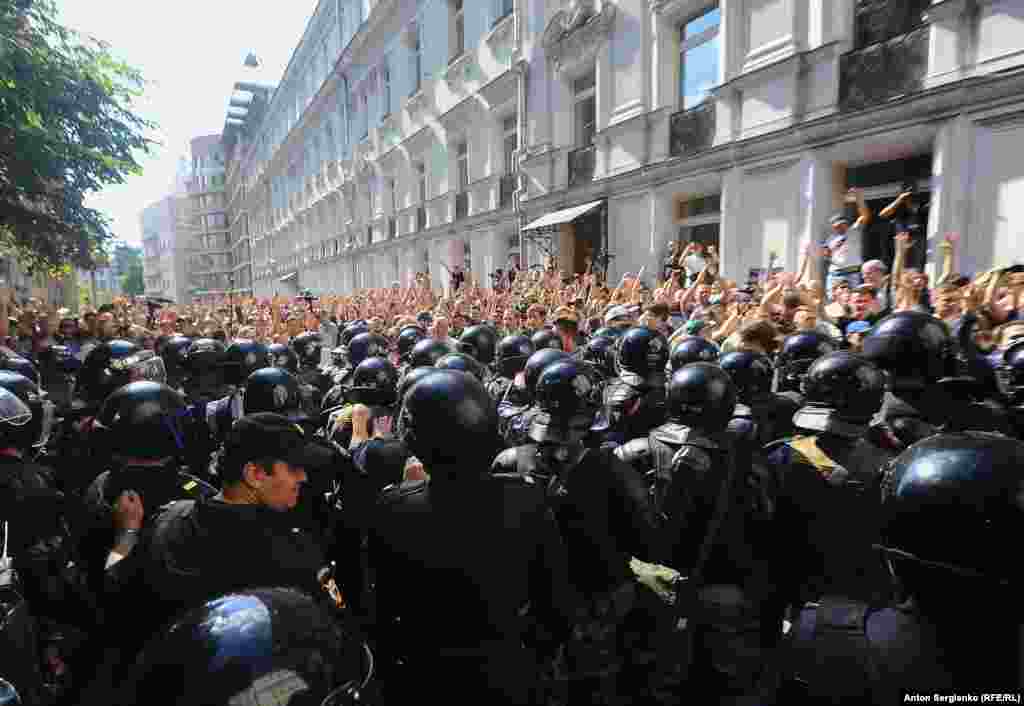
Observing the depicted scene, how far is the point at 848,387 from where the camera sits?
7.86 feet

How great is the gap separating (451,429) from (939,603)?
43.9 inches

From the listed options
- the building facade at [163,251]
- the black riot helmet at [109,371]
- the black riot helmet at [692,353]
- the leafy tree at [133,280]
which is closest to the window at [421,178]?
the black riot helmet at [109,371]

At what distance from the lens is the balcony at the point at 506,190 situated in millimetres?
15566

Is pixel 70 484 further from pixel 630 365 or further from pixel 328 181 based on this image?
pixel 328 181

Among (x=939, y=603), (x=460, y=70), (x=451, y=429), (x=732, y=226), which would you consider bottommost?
(x=939, y=603)

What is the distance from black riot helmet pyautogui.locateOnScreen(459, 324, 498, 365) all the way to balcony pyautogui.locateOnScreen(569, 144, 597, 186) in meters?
7.97

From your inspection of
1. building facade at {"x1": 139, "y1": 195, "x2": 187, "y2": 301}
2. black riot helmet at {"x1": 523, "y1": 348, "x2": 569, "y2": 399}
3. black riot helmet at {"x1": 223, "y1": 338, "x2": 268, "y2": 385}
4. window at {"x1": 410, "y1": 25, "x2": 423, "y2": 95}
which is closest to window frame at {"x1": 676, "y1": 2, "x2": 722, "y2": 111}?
black riot helmet at {"x1": 523, "y1": 348, "x2": 569, "y2": 399}

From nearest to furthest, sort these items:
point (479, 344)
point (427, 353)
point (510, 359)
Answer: point (427, 353)
point (510, 359)
point (479, 344)

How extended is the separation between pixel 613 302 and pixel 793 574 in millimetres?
5281

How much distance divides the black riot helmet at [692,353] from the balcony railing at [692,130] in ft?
22.2

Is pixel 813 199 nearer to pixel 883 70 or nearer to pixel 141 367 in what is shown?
pixel 883 70

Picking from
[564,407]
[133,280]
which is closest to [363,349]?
[564,407]

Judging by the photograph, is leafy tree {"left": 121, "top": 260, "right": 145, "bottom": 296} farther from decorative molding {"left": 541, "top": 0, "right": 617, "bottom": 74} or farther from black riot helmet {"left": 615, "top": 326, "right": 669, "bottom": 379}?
black riot helmet {"left": 615, "top": 326, "right": 669, "bottom": 379}

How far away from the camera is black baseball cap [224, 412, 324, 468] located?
170 cm
